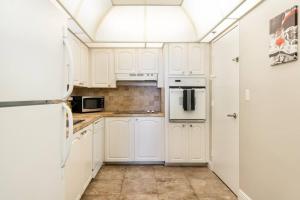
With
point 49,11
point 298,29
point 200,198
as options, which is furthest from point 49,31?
point 200,198

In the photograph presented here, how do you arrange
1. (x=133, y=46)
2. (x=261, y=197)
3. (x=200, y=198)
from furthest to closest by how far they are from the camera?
1. (x=133, y=46)
2. (x=200, y=198)
3. (x=261, y=197)

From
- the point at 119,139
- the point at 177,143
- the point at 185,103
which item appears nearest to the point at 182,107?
the point at 185,103

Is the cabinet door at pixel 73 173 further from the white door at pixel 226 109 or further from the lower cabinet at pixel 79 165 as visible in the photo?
the white door at pixel 226 109

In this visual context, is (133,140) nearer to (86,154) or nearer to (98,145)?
(98,145)

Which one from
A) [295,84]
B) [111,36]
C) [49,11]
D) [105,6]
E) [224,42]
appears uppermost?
[105,6]

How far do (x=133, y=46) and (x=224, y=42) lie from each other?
1757 millimetres

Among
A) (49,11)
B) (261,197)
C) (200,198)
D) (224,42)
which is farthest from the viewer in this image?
(224,42)

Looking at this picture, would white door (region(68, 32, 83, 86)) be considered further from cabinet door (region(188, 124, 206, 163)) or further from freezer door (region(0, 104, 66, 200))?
freezer door (region(0, 104, 66, 200))

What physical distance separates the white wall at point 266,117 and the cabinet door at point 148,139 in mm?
1834

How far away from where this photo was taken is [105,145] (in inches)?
181

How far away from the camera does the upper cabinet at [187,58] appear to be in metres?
4.48

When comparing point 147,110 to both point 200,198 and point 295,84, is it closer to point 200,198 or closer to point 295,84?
point 200,198

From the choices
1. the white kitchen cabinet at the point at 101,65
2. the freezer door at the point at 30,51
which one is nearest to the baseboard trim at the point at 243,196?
the freezer door at the point at 30,51

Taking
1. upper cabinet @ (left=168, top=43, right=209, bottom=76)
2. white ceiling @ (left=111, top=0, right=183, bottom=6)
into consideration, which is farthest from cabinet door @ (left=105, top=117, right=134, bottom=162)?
white ceiling @ (left=111, top=0, right=183, bottom=6)
